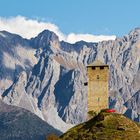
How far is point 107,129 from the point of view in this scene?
156 m

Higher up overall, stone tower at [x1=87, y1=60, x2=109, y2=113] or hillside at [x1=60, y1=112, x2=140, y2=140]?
stone tower at [x1=87, y1=60, x2=109, y2=113]

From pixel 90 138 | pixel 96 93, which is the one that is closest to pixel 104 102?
pixel 96 93

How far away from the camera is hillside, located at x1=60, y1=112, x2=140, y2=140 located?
15112 centimetres

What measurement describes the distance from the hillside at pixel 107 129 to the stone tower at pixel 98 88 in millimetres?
3090

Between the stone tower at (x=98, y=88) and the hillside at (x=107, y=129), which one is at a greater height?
the stone tower at (x=98, y=88)

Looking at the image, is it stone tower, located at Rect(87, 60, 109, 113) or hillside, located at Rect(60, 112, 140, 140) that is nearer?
hillside, located at Rect(60, 112, 140, 140)

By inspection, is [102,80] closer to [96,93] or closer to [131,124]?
[96,93]

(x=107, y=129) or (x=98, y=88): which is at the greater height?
(x=98, y=88)

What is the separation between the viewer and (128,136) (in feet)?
493

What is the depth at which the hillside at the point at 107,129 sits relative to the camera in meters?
151

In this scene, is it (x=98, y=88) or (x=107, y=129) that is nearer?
(x=107, y=129)

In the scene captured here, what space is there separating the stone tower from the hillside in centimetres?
309

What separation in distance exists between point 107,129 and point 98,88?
12973 mm

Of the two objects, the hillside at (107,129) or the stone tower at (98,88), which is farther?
the stone tower at (98,88)
